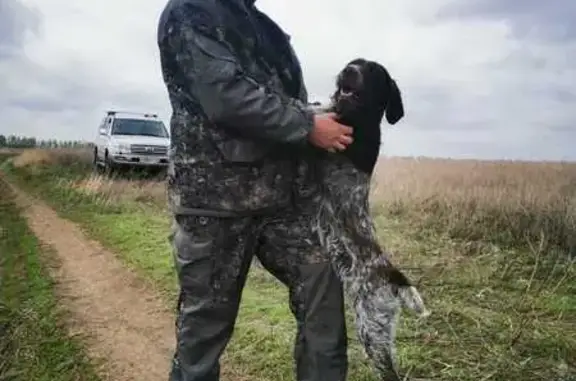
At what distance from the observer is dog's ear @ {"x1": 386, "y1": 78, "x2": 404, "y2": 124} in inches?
118

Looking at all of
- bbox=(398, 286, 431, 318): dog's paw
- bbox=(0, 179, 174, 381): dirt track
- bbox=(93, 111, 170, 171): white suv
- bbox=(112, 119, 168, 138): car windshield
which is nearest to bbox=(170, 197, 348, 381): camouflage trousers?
bbox=(398, 286, 431, 318): dog's paw

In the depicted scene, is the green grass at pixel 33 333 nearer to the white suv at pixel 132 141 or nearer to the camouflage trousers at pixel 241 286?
the camouflage trousers at pixel 241 286

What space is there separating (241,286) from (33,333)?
3178 mm

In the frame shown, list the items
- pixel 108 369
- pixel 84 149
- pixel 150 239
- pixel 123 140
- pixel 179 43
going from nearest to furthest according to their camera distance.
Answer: pixel 179 43 → pixel 108 369 → pixel 150 239 → pixel 123 140 → pixel 84 149

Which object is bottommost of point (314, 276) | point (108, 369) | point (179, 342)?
point (108, 369)

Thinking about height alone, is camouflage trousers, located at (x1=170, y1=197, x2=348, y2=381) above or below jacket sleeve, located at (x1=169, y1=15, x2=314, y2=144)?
below

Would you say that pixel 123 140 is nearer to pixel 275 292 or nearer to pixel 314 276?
pixel 275 292

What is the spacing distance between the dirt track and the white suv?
7.93 metres

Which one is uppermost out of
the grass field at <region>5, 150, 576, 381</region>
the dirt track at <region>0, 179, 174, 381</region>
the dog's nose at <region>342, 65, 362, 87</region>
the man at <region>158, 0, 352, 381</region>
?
the dog's nose at <region>342, 65, 362, 87</region>

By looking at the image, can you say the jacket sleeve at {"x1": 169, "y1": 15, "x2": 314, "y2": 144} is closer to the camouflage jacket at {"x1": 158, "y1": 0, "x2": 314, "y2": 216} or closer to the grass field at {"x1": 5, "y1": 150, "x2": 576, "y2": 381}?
the camouflage jacket at {"x1": 158, "y1": 0, "x2": 314, "y2": 216}

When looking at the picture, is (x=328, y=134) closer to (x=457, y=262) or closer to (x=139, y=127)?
(x=457, y=262)

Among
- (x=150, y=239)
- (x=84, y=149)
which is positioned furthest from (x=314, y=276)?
(x=84, y=149)

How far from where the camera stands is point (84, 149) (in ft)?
84.5

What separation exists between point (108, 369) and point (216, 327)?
2.20 m
